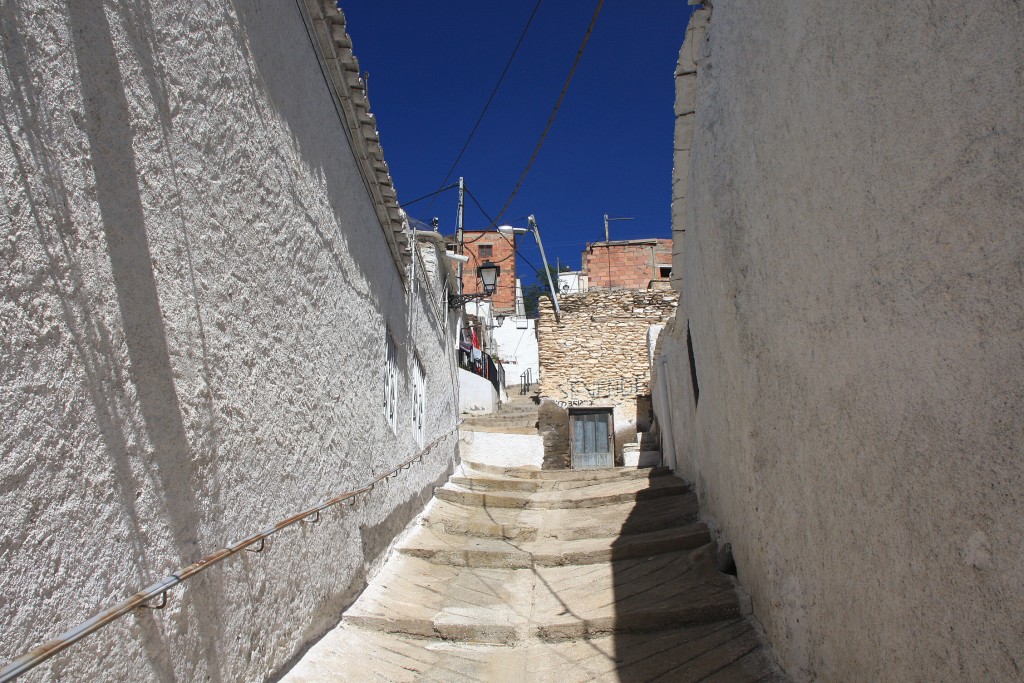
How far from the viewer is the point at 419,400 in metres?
7.52

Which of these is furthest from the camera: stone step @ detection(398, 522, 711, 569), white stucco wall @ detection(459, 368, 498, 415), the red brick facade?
the red brick facade

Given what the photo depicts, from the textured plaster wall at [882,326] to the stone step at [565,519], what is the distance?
202cm

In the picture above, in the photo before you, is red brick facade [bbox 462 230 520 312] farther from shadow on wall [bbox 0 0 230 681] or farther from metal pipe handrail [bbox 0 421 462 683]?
shadow on wall [bbox 0 0 230 681]

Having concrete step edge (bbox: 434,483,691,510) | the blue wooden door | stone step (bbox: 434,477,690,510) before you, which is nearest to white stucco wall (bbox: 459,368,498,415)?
the blue wooden door

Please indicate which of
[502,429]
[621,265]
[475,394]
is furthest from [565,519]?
[621,265]

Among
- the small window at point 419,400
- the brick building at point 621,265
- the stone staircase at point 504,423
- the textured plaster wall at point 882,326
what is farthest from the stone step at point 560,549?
the brick building at point 621,265

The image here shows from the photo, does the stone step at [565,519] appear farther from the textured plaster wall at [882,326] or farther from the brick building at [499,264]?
the brick building at [499,264]

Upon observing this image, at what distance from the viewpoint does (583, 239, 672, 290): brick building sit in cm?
2441

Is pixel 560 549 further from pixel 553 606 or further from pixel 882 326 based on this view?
pixel 882 326

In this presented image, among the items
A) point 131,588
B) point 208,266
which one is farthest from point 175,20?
point 131,588

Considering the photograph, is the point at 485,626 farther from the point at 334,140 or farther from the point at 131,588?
the point at 334,140

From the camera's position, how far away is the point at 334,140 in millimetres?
4676

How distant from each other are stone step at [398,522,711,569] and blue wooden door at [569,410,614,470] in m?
8.09

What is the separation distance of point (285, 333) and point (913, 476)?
276 centimetres
